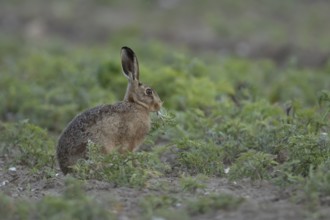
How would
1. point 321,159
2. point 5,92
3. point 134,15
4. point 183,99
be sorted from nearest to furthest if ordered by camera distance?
point 321,159, point 183,99, point 5,92, point 134,15

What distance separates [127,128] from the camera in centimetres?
783

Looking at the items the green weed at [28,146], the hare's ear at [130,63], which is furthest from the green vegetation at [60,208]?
the hare's ear at [130,63]

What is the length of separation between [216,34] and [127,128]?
12775 mm

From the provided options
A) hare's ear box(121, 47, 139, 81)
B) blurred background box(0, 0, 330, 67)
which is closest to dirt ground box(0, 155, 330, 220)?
hare's ear box(121, 47, 139, 81)

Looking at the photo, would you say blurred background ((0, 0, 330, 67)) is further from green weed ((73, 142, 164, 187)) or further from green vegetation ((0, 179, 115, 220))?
green vegetation ((0, 179, 115, 220))

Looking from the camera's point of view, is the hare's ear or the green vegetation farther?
the hare's ear

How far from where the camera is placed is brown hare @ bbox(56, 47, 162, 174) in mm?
7598

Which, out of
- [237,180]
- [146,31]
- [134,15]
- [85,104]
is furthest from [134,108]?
[134,15]

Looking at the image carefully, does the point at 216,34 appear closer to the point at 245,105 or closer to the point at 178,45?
the point at 178,45

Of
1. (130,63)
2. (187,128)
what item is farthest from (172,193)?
(187,128)

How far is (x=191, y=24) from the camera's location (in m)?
21.8

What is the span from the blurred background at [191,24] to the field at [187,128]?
0.24 ft

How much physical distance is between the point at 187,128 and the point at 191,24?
12.8m

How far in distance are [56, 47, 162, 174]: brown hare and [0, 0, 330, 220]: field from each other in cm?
17
